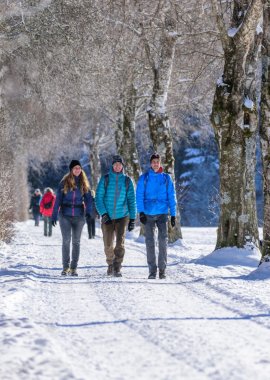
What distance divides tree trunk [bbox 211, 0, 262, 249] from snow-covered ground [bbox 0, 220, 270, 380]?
193cm

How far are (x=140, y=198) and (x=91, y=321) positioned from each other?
4.08 m

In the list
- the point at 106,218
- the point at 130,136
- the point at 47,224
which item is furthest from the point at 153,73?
the point at 106,218

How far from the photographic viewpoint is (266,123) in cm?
1016

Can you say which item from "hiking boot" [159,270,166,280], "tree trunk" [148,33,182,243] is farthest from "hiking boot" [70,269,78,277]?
"tree trunk" [148,33,182,243]

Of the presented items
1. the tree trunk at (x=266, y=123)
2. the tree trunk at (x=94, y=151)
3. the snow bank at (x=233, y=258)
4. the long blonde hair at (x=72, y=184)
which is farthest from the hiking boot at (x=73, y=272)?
the tree trunk at (x=94, y=151)

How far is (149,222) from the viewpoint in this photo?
393 inches

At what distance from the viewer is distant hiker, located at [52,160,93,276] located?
10555 mm

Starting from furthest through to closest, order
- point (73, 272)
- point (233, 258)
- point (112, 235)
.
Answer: point (233, 258), point (112, 235), point (73, 272)

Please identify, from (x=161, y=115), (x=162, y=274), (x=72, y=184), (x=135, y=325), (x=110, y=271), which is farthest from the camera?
(x=161, y=115)

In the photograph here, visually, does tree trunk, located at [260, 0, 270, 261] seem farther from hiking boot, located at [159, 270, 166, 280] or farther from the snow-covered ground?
hiking boot, located at [159, 270, 166, 280]

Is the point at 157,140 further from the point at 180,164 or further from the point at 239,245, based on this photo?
the point at 180,164

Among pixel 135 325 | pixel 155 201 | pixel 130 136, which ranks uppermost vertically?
pixel 130 136

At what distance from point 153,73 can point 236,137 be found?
642 cm

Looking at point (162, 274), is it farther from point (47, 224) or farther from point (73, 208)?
point (47, 224)
